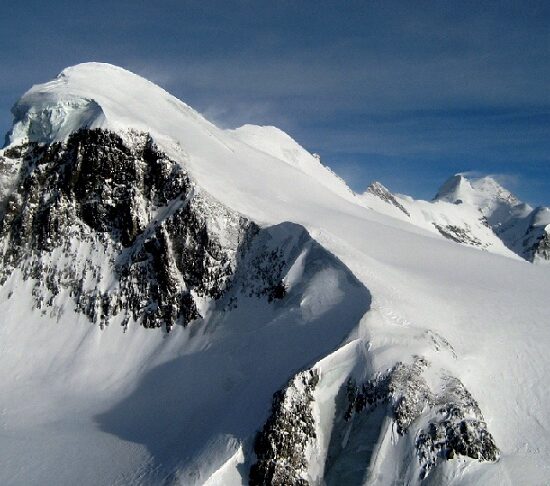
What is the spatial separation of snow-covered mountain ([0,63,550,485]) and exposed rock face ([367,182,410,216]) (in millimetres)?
81778

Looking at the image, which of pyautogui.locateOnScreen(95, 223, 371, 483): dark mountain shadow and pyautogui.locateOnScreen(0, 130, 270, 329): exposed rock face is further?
pyautogui.locateOnScreen(0, 130, 270, 329): exposed rock face

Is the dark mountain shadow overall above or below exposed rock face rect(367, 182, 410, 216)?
below

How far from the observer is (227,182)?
44250mm

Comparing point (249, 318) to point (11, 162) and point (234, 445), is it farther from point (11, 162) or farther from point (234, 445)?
point (11, 162)

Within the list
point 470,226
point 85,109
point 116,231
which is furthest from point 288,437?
point 470,226

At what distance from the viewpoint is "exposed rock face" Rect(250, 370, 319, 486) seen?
24.2 metres

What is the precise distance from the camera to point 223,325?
118 feet

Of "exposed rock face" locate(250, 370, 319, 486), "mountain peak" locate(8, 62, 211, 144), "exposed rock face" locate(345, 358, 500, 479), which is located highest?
"mountain peak" locate(8, 62, 211, 144)

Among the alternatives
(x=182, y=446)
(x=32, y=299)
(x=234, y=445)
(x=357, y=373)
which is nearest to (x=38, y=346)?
A: (x=32, y=299)

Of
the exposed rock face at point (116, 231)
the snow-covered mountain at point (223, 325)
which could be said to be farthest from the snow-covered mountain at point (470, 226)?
the exposed rock face at point (116, 231)

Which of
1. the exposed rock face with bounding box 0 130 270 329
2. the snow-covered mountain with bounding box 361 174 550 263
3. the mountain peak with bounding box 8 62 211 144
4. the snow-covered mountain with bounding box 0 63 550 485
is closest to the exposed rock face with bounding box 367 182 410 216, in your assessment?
the snow-covered mountain with bounding box 361 174 550 263

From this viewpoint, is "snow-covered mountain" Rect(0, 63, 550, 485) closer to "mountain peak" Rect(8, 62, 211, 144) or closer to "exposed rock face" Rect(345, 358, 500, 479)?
"exposed rock face" Rect(345, 358, 500, 479)

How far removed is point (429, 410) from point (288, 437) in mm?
6736

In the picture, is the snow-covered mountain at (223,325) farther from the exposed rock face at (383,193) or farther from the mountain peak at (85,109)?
the exposed rock face at (383,193)
